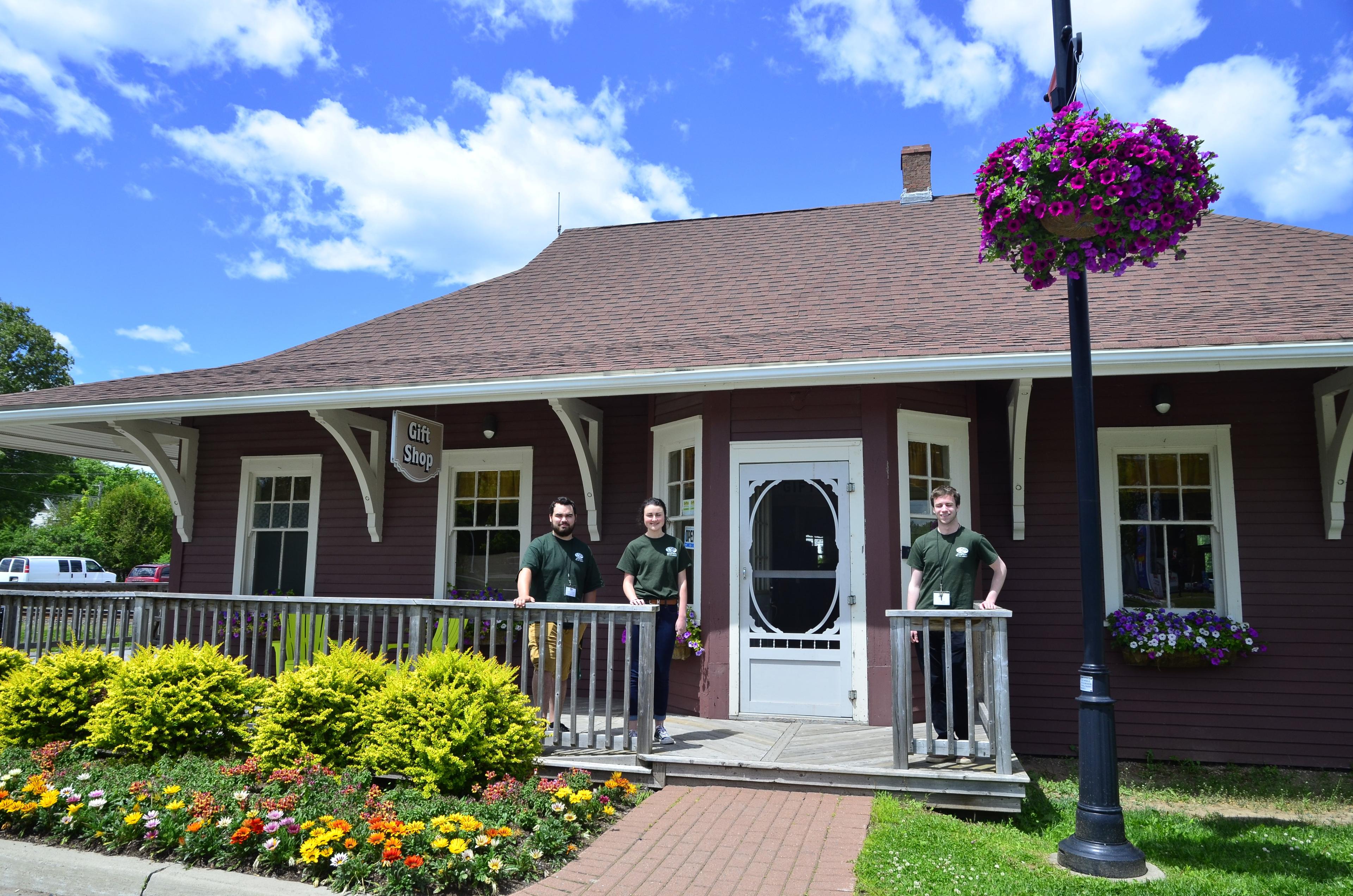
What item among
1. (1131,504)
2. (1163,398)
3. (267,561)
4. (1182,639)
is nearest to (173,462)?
(267,561)

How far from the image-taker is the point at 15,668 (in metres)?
6.04

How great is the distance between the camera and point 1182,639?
21.4 feet

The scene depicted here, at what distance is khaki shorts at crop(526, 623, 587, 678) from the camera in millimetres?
5316

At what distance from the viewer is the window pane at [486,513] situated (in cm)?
823

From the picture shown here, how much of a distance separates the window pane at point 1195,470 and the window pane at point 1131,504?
322 millimetres

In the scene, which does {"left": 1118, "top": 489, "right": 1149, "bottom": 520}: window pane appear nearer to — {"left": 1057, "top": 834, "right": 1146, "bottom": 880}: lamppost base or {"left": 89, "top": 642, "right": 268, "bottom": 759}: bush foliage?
{"left": 1057, "top": 834, "right": 1146, "bottom": 880}: lamppost base

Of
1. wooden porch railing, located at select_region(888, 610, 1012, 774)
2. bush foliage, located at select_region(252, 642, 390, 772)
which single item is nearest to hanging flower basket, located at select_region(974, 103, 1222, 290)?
wooden porch railing, located at select_region(888, 610, 1012, 774)

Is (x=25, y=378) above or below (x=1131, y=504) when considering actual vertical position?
above

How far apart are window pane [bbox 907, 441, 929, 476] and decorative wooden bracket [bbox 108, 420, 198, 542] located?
6.69 m

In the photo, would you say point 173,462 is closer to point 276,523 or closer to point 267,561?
point 276,523

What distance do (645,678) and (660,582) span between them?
2.26 feet

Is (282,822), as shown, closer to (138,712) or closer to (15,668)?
(138,712)

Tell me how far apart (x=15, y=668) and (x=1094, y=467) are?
22.6 feet

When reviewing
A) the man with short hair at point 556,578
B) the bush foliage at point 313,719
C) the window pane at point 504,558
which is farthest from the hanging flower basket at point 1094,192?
the window pane at point 504,558
